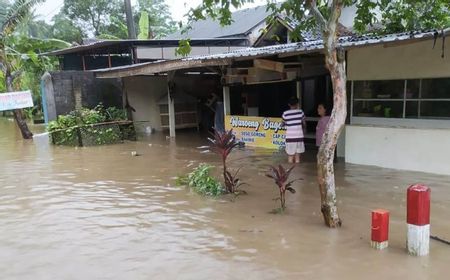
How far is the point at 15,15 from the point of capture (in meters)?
15.9

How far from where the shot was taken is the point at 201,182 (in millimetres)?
7840

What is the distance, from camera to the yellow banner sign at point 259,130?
1212 centimetres

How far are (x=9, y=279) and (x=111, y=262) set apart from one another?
3.42ft

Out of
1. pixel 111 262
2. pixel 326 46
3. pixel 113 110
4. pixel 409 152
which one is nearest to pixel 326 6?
pixel 326 46

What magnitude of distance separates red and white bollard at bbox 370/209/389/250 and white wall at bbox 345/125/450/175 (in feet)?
13.7

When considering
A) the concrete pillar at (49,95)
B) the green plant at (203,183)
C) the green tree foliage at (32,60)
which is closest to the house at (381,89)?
the green plant at (203,183)

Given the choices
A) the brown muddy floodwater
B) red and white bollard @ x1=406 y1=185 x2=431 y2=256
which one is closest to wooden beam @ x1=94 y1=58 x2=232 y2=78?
the brown muddy floodwater

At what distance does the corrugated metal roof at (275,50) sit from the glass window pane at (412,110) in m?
1.51

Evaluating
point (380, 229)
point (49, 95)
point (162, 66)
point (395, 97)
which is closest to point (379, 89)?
point (395, 97)

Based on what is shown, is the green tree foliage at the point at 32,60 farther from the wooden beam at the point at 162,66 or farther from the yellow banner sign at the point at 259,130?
the yellow banner sign at the point at 259,130

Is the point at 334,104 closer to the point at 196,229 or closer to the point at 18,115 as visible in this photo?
the point at 196,229

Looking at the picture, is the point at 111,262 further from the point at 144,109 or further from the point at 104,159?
the point at 144,109

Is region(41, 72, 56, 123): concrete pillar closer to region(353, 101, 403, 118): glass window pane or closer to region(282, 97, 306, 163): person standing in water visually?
region(282, 97, 306, 163): person standing in water

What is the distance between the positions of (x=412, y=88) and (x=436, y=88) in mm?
493
